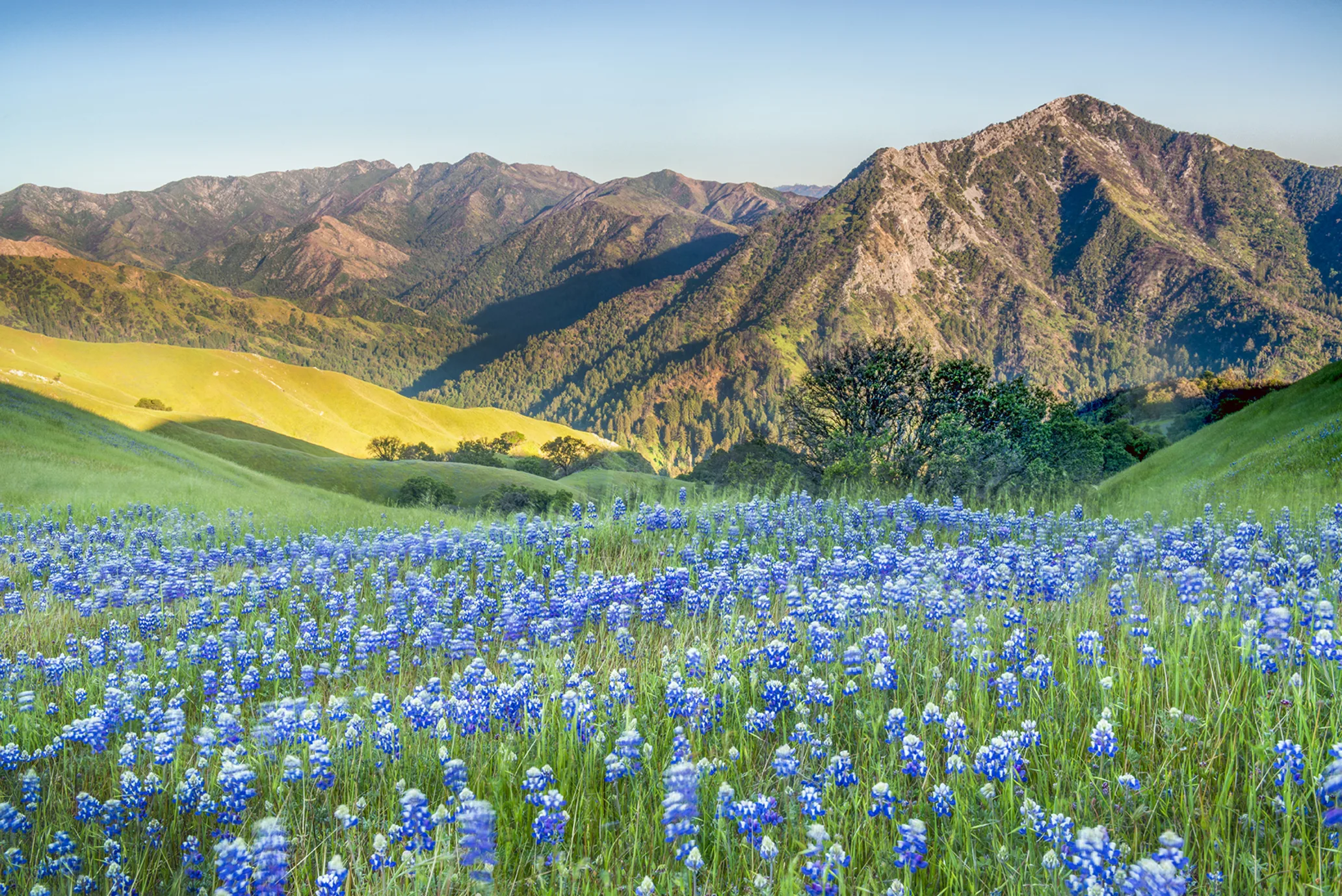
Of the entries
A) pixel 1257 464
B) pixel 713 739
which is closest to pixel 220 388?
pixel 1257 464

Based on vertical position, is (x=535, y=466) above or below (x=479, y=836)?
below

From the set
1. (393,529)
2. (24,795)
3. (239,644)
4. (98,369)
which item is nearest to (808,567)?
(239,644)

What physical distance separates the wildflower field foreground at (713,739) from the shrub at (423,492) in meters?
54.1

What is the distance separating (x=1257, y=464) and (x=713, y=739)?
24018mm

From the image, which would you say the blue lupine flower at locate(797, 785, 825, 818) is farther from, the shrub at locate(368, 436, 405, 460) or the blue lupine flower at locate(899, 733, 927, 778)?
the shrub at locate(368, 436, 405, 460)

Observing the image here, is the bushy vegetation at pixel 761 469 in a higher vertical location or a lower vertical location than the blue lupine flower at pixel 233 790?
lower

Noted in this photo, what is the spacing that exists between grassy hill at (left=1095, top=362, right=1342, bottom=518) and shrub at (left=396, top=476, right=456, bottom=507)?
47826 mm

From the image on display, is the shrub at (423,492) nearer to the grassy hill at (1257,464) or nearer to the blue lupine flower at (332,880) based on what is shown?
the grassy hill at (1257,464)

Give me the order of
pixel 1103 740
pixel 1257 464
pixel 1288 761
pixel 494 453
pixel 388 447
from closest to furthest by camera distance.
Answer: pixel 1288 761 < pixel 1103 740 < pixel 1257 464 < pixel 494 453 < pixel 388 447

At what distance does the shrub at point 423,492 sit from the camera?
196 feet

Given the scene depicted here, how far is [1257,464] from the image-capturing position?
21.4 m

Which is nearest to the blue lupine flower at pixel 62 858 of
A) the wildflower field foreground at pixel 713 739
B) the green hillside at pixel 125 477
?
the wildflower field foreground at pixel 713 739

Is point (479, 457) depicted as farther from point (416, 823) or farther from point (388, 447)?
point (416, 823)

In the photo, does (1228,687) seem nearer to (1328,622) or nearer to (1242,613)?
(1328,622)
